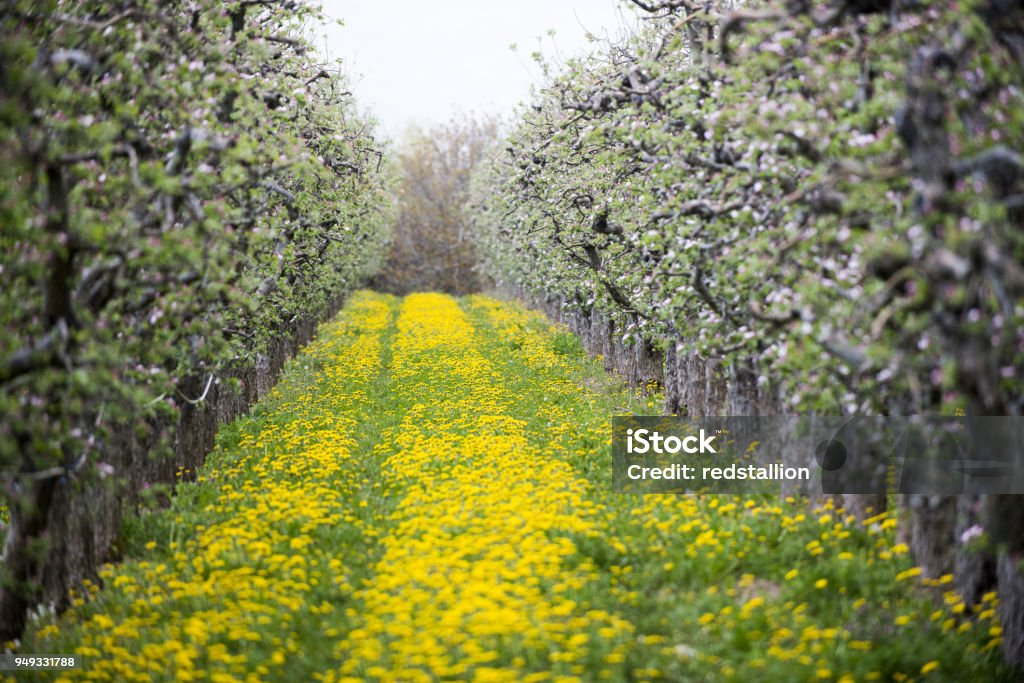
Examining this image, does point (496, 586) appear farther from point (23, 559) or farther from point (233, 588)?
point (23, 559)

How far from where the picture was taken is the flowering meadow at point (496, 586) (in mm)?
8422

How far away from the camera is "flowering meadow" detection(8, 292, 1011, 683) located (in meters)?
8.42

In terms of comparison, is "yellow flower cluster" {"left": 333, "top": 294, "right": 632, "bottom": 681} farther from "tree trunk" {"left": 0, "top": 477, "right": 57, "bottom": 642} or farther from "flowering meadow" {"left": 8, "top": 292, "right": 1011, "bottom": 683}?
"tree trunk" {"left": 0, "top": 477, "right": 57, "bottom": 642}

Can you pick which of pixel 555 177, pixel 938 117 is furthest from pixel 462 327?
pixel 938 117

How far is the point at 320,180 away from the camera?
2138 centimetres

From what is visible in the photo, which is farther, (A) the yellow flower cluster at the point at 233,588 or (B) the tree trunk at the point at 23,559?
(B) the tree trunk at the point at 23,559

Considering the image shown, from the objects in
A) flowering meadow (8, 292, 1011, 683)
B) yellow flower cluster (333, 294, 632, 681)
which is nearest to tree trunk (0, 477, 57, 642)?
flowering meadow (8, 292, 1011, 683)

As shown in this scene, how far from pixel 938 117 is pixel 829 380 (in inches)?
146

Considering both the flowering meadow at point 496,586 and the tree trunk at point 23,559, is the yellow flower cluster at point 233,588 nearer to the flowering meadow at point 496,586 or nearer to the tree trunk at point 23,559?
the flowering meadow at point 496,586

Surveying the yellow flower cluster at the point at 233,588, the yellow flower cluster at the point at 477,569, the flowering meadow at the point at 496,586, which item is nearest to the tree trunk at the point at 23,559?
the flowering meadow at the point at 496,586

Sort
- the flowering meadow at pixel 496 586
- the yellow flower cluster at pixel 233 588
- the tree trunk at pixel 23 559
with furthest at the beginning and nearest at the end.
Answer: the tree trunk at pixel 23 559 < the yellow flower cluster at pixel 233 588 < the flowering meadow at pixel 496 586

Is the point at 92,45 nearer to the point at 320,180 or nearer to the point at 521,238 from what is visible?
the point at 320,180

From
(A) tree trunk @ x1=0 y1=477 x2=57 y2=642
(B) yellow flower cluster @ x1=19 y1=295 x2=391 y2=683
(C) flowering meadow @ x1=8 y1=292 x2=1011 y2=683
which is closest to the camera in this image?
(C) flowering meadow @ x1=8 y1=292 x2=1011 y2=683

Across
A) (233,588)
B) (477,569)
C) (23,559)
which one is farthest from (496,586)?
(23,559)
